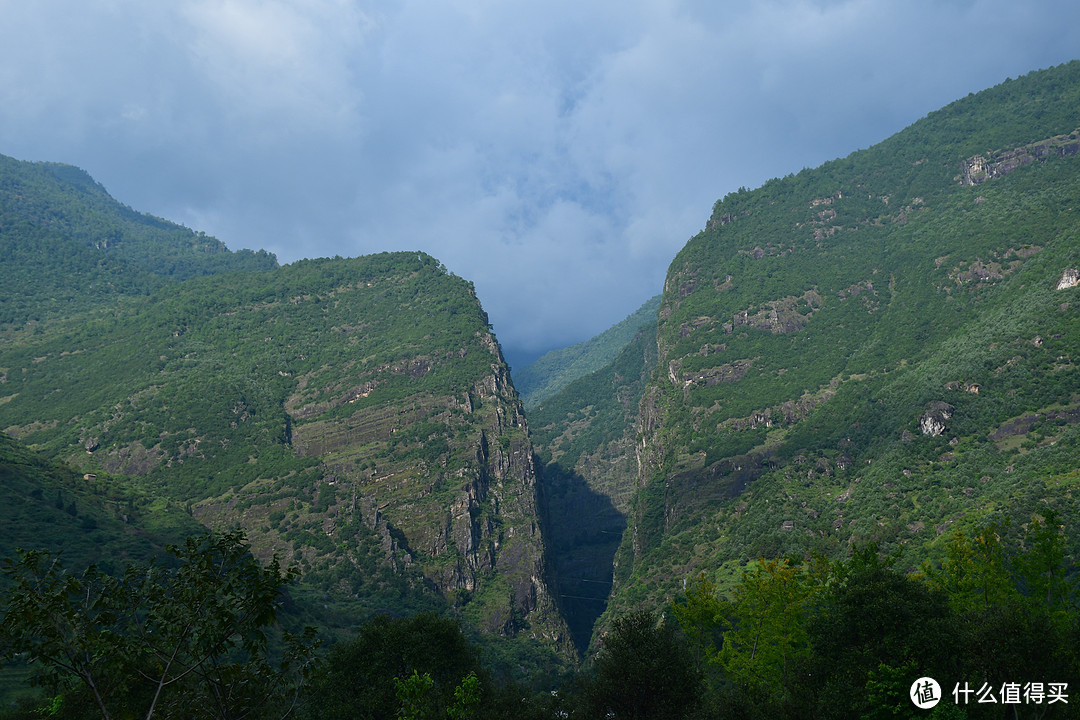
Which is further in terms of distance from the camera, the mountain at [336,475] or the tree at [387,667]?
the mountain at [336,475]

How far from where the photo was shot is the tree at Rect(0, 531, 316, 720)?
63.9 ft

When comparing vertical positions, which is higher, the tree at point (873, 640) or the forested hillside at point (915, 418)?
the forested hillside at point (915, 418)

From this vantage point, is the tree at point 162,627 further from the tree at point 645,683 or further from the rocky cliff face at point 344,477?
the rocky cliff face at point 344,477

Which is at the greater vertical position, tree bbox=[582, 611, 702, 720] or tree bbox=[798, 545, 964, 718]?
tree bbox=[798, 545, 964, 718]

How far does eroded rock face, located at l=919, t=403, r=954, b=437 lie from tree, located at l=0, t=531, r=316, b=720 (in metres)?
134

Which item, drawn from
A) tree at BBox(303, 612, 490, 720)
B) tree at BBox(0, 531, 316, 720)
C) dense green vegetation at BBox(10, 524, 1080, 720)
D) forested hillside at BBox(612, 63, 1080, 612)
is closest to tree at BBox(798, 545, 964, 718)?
dense green vegetation at BBox(10, 524, 1080, 720)

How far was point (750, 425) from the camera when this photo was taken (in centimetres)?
18200

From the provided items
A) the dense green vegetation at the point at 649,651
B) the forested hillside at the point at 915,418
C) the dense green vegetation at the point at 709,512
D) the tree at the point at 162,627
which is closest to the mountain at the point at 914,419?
the forested hillside at the point at 915,418

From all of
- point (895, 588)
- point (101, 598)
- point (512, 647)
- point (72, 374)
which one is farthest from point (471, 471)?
point (101, 598)

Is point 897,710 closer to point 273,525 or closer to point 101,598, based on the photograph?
point 101,598

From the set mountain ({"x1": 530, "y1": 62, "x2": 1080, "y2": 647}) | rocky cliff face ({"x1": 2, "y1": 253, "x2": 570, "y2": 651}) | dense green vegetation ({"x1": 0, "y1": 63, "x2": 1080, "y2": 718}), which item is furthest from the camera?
rocky cliff face ({"x1": 2, "y1": 253, "x2": 570, "y2": 651})

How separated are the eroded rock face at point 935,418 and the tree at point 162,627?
134 metres

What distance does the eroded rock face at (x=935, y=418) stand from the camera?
128 m

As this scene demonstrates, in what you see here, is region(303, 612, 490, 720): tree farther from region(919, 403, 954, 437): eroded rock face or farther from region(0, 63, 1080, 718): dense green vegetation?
region(919, 403, 954, 437): eroded rock face
